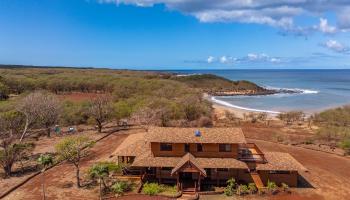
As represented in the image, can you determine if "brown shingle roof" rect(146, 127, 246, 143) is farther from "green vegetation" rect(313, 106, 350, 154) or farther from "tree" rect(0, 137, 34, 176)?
"green vegetation" rect(313, 106, 350, 154)

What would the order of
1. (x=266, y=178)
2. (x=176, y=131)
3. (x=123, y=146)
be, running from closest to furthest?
(x=266, y=178) → (x=176, y=131) → (x=123, y=146)

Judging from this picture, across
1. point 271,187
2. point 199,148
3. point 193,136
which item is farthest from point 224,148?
point 271,187

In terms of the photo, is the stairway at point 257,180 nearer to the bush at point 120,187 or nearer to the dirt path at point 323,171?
the dirt path at point 323,171

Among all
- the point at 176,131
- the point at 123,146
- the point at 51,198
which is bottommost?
the point at 51,198

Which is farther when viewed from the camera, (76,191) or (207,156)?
(207,156)

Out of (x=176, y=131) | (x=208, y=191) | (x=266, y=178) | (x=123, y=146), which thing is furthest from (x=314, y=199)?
(x=123, y=146)

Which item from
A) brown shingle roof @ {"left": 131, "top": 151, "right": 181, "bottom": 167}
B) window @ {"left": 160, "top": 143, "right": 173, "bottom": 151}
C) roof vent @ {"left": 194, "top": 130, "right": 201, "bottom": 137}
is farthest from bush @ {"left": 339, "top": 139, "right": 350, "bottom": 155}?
window @ {"left": 160, "top": 143, "right": 173, "bottom": 151}

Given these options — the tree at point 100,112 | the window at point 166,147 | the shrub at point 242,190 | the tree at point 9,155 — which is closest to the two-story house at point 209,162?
the window at point 166,147

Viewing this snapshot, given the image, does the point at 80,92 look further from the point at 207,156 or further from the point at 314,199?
the point at 314,199
